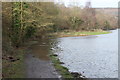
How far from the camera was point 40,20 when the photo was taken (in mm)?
30234

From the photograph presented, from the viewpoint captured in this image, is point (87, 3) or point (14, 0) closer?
point (14, 0)

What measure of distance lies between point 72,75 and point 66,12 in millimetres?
58918

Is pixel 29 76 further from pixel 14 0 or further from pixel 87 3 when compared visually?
pixel 87 3

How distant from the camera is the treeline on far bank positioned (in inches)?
766

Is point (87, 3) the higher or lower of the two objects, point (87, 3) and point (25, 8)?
the higher

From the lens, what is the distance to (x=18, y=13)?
2116 cm

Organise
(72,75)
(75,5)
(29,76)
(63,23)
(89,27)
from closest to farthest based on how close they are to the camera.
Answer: (29,76)
(72,75)
(63,23)
(89,27)
(75,5)

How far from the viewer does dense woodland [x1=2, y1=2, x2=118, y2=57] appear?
19.4 m

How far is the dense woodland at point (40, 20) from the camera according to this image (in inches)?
763

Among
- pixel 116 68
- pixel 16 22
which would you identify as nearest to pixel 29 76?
pixel 116 68

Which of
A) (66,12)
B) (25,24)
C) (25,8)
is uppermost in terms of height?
(66,12)

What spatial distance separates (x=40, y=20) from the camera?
99.2ft

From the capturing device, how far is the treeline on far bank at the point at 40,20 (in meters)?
19.4

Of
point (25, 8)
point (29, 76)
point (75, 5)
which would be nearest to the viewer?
point (29, 76)
